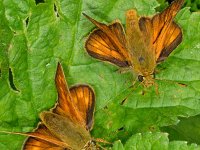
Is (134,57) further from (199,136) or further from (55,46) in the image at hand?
(199,136)

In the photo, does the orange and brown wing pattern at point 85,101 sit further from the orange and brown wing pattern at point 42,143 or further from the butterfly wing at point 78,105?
the orange and brown wing pattern at point 42,143

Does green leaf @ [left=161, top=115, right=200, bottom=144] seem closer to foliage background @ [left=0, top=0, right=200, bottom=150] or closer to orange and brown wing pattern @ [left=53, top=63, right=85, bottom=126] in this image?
foliage background @ [left=0, top=0, right=200, bottom=150]

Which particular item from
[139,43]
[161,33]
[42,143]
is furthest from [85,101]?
[161,33]

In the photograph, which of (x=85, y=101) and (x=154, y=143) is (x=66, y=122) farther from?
(x=154, y=143)

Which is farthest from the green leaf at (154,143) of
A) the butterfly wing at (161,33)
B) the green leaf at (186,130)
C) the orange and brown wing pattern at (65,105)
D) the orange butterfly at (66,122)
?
the green leaf at (186,130)

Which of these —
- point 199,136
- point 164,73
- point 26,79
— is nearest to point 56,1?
point 26,79

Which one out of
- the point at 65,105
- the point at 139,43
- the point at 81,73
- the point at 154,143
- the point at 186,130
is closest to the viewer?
the point at 154,143


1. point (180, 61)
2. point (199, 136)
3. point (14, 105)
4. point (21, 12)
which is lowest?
point (199, 136)
